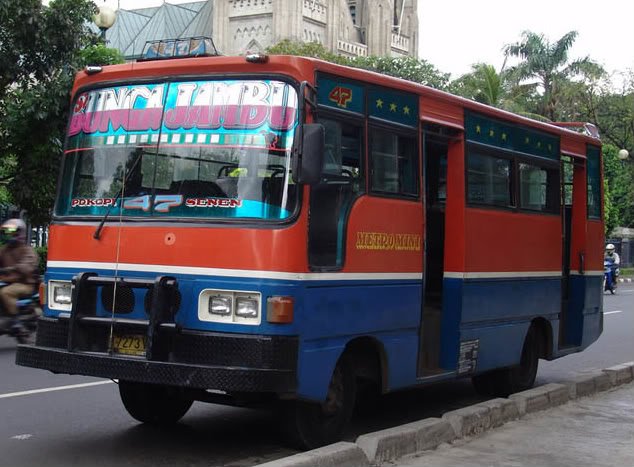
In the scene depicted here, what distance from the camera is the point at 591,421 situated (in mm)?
8922

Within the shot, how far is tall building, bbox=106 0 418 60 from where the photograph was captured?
7619cm

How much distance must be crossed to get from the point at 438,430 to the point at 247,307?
1873 millimetres

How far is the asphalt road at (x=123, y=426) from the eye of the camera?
7.24 meters

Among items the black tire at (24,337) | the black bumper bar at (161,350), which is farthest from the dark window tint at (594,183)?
the black tire at (24,337)

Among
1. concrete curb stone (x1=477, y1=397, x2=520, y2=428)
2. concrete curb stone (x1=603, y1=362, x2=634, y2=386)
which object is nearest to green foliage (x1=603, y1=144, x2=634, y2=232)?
concrete curb stone (x1=603, y1=362, x2=634, y2=386)

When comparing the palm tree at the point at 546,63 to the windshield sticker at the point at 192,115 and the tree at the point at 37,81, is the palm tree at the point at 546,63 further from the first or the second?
the windshield sticker at the point at 192,115

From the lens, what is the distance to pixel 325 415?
7438 mm

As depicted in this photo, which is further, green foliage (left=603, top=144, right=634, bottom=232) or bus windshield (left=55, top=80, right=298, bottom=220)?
green foliage (left=603, top=144, right=634, bottom=232)

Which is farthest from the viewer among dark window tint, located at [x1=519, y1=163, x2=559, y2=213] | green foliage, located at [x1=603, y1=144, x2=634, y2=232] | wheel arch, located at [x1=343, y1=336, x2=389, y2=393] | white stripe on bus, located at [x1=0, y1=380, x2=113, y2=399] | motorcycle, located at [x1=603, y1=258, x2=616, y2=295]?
green foliage, located at [x1=603, y1=144, x2=634, y2=232]

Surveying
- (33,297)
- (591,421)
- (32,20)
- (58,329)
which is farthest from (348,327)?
(32,20)

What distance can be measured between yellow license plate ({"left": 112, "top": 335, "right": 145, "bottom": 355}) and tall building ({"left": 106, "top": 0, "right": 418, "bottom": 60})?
6762 cm

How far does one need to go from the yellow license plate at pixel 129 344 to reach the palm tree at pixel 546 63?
48.0 meters

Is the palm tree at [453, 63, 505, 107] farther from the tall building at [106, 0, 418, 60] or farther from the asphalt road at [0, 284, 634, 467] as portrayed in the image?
the asphalt road at [0, 284, 634, 467]

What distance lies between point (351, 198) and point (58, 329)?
7.58 feet
